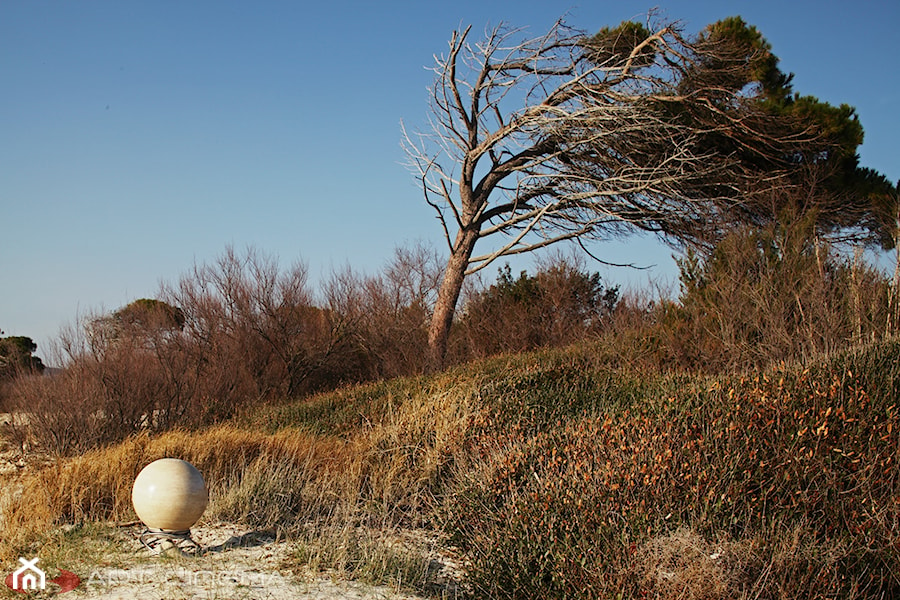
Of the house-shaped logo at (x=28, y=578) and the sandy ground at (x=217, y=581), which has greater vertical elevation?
the house-shaped logo at (x=28, y=578)

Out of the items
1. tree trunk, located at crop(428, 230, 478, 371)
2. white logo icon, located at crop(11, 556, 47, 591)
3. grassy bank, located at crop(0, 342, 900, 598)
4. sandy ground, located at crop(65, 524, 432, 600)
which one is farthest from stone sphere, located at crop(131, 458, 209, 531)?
tree trunk, located at crop(428, 230, 478, 371)

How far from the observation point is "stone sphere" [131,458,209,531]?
18.4 feet

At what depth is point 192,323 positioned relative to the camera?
1658cm

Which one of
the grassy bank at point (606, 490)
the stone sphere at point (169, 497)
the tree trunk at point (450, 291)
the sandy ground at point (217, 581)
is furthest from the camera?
the tree trunk at point (450, 291)

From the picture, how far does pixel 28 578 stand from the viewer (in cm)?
498

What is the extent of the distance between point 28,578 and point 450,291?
40.7ft

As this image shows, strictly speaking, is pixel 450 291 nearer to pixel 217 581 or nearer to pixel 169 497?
pixel 169 497

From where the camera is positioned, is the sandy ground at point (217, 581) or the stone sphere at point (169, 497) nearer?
the sandy ground at point (217, 581)

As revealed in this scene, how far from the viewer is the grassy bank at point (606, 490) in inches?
181

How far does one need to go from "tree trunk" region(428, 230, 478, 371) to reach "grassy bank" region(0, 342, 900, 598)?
291 inches

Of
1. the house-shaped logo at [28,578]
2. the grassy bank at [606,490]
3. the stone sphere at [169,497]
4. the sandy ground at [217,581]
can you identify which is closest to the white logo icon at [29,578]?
the house-shaped logo at [28,578]

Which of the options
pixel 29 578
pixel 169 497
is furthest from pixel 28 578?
pixel 169 497

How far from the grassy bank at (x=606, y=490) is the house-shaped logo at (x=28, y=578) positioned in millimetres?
433

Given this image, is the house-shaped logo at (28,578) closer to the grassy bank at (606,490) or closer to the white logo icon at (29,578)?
the white logo icon at (29,578)
